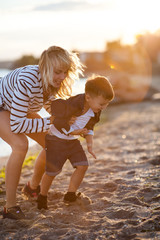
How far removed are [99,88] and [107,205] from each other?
1.30 meters

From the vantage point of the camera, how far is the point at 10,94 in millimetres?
3660

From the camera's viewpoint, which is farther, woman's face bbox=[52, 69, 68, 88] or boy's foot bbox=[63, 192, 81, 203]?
boy's foot bbox=[63, 192, 81, 203]

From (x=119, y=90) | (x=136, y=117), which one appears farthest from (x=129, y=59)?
(x=136, y=117)

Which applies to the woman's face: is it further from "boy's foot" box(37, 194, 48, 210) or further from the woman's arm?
"boy's foot" box(37, 194, 48, 210)

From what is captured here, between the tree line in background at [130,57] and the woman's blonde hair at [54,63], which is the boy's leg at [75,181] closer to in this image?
the woman's blonde hair at [54,63]

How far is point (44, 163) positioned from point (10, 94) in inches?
38.2

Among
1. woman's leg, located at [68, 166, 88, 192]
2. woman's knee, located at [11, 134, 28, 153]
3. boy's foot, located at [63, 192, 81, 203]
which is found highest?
woman's knee, located at [11, 134, 28, 153]

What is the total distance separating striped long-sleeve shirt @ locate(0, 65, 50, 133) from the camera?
3463 millimetres

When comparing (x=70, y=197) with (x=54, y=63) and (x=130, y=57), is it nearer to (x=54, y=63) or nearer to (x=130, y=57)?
(x=54, y=63)

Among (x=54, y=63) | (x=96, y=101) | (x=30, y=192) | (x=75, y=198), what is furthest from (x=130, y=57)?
(x=54, y=63)

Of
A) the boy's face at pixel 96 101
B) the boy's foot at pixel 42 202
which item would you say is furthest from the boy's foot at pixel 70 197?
the boy's face at pixel 96 101

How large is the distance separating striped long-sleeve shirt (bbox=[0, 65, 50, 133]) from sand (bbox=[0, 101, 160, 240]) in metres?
0.93

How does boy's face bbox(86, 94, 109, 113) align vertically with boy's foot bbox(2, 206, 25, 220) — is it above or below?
above

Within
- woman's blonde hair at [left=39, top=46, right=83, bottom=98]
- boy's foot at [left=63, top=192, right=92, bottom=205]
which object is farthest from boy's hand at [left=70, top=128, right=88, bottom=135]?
boy's foot at [left=63, top=192, right=92, bottom=205]
